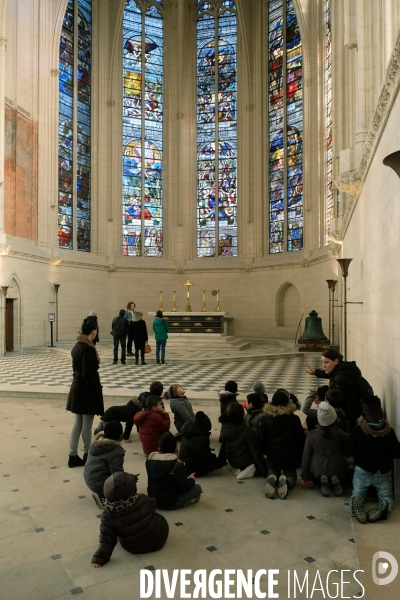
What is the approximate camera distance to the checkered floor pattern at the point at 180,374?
10.1 metres

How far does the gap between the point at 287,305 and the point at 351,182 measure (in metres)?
13.6

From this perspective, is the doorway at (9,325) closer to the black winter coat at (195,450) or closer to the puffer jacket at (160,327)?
the puffer jacket at (160,327)

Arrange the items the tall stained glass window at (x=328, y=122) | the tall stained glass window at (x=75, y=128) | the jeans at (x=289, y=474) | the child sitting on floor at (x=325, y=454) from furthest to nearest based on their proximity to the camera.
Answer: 1. the tall stained glass window at (x=75, y=128)
2. the tall stained glass window at (x=328, y=122)
3. the jeans at (x=289, y=474)
4. the child sitting on floor at (x=325, y=454)

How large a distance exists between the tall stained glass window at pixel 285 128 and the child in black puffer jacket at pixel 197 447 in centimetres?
1810

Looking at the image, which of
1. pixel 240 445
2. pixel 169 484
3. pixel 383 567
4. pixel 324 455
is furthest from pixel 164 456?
pixel 383 567

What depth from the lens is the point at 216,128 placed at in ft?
80.6

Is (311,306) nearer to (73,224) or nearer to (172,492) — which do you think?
(73,224)

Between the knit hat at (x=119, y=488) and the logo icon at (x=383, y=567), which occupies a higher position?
the knit hat at (x=119, y=488)

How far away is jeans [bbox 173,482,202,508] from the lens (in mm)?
4121

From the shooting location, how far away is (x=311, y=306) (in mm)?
20812

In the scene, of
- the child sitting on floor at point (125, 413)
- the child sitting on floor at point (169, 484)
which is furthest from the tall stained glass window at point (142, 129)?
the child sitting on floor at point (169, 484)

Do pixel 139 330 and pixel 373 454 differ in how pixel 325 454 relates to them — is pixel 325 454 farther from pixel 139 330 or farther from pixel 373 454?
pixel 139 330

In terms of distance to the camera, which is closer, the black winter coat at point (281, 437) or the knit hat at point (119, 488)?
the knit hat at point (119, 488)

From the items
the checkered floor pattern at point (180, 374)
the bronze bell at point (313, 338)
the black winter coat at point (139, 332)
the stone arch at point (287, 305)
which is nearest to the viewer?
the checkered floor pattern at point (180, 374)
